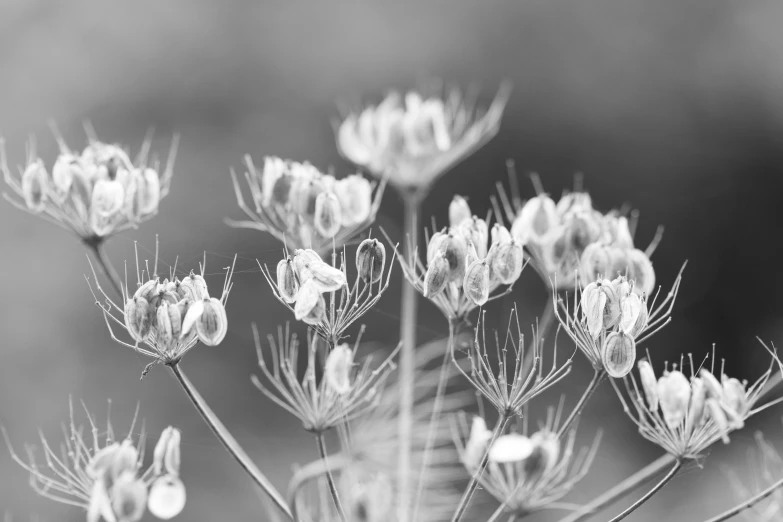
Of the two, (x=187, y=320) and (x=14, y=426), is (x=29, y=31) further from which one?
(x=187, y=320)

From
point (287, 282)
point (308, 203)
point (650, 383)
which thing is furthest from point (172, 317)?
point (650, 383)

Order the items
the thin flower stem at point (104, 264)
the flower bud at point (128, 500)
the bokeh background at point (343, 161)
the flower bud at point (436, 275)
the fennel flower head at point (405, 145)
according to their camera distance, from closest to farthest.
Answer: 1. the flower bud at point (128, 500)
2. the flower bud at point (436, 275)
3. the thin flower stem at point (104, 264)
4. the fennel flower head at point (405, 145)
5. the bokeh background at point (343, 161)

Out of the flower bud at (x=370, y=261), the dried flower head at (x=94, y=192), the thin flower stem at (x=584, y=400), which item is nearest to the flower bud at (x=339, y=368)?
the flower bud at (x=370, y=261)

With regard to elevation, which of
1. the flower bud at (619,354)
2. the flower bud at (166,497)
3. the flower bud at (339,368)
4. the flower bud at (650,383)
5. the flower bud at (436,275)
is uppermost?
→ the flower bud at (436,275)

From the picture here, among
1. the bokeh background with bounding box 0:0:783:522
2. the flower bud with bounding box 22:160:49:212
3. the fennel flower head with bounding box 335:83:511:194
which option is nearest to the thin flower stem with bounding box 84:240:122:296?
the flower bud with bounding box 22:160:49:212

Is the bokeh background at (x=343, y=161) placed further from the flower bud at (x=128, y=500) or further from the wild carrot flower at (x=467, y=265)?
the flower bud at (x=128, y=500)

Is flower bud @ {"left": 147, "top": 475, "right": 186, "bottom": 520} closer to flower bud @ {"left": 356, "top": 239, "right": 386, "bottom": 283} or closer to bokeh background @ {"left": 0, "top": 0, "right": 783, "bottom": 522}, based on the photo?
flower bud @ {"left": 356, "top": 239, "right": 386, "bottom": 283}

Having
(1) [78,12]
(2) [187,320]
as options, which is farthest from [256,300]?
(2) [187,320]
